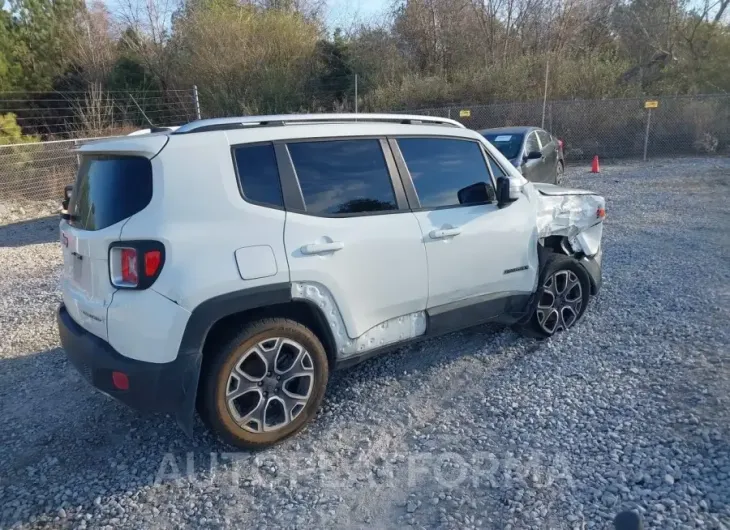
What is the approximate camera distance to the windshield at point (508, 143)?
9.82 m

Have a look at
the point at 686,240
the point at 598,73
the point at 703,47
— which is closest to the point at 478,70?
the point at 598,73

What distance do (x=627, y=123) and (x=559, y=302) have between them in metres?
15.7

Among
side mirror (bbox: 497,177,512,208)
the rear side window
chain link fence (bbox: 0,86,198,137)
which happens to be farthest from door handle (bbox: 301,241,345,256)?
chain link fence (bbox: 0,86,198,137)

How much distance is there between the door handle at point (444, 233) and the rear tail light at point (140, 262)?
5.96 feet

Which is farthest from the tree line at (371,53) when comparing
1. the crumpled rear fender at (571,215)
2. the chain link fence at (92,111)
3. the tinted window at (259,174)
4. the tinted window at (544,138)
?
the tinted window at (259,174)

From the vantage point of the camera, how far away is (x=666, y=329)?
4789mm

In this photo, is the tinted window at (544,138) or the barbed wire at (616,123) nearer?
the tinted window at (544,138)

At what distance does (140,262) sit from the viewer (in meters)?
2.87

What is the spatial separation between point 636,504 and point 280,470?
6.26ft

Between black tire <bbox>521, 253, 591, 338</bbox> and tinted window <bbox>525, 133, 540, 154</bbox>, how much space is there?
5603mm

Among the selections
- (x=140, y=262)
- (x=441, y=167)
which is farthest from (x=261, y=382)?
(x=441, y=167)

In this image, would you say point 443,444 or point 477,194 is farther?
point 477,194

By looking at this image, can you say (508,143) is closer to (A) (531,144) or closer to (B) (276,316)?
(A) (531,144)

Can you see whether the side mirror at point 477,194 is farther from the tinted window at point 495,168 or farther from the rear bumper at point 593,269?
the rear bumper at point 593,269
